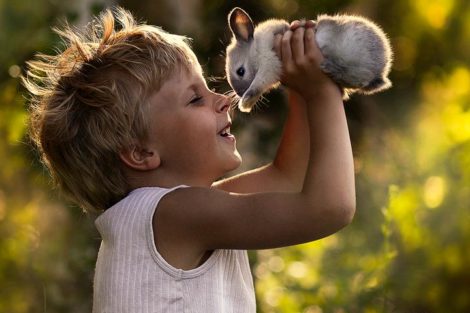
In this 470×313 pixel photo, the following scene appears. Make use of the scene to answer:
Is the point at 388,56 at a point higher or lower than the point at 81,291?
higher


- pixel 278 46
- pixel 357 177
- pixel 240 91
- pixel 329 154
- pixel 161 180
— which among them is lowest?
pixel 357 177

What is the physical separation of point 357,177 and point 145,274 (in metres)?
2.25

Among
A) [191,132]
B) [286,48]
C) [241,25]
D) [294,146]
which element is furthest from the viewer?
[294,146]

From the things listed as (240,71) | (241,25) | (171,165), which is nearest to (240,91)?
(240,71)

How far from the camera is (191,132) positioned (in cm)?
271

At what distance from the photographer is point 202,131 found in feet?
8.87

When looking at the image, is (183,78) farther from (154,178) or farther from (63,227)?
(63,227)

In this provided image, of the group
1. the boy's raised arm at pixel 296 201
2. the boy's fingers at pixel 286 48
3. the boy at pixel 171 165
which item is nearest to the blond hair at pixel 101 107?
the boy at pixel 171 165

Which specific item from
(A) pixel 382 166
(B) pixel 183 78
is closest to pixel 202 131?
(B) pixel 183 78

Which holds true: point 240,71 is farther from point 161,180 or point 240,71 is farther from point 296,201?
point 296,201

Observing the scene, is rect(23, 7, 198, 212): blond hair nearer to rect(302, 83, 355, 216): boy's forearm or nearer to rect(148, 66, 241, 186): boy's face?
rect(148, 66, 241, 186): boy's face

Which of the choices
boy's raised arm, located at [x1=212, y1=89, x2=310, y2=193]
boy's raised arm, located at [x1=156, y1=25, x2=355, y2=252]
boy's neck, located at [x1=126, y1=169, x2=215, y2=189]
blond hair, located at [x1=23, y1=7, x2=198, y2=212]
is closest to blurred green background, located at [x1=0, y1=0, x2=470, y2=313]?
boy's raised arm, located at [x1=212, y1=89, x2=310, y2=193]

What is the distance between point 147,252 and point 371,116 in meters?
2.45

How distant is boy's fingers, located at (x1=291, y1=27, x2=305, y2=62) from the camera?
2.51 meters
